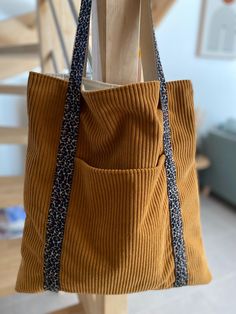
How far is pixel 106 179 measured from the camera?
52 cm

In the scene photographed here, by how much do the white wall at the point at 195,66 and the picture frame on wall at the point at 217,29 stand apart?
52 mm

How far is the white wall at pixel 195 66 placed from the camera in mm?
2312

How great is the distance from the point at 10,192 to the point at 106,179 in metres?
0.59

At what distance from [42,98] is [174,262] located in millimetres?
394

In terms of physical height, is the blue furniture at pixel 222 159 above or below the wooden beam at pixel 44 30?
below

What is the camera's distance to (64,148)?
548 mm

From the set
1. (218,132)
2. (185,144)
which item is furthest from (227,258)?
(185,144)

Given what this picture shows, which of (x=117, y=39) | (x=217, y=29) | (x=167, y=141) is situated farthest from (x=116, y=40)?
(x=217, y=29)

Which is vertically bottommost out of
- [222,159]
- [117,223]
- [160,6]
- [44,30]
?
[222,159]

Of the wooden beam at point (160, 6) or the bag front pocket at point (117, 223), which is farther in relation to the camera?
the wooden beam at point (160, 6)

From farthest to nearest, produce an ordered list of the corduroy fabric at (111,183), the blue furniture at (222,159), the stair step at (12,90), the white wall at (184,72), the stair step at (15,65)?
the blue furniture at (222,159), the white wall at (184,72), the stair step at (15,65), the stair step at (12,90), the corduroy fabric at (111,183)

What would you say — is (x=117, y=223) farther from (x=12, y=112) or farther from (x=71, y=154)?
(x=12, y=112)

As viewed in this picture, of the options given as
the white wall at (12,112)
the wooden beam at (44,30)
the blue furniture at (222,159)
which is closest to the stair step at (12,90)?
the wooden beam at (44,30)

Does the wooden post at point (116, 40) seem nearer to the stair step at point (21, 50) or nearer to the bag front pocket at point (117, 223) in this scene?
the bag front pocket at point (117, 223)
